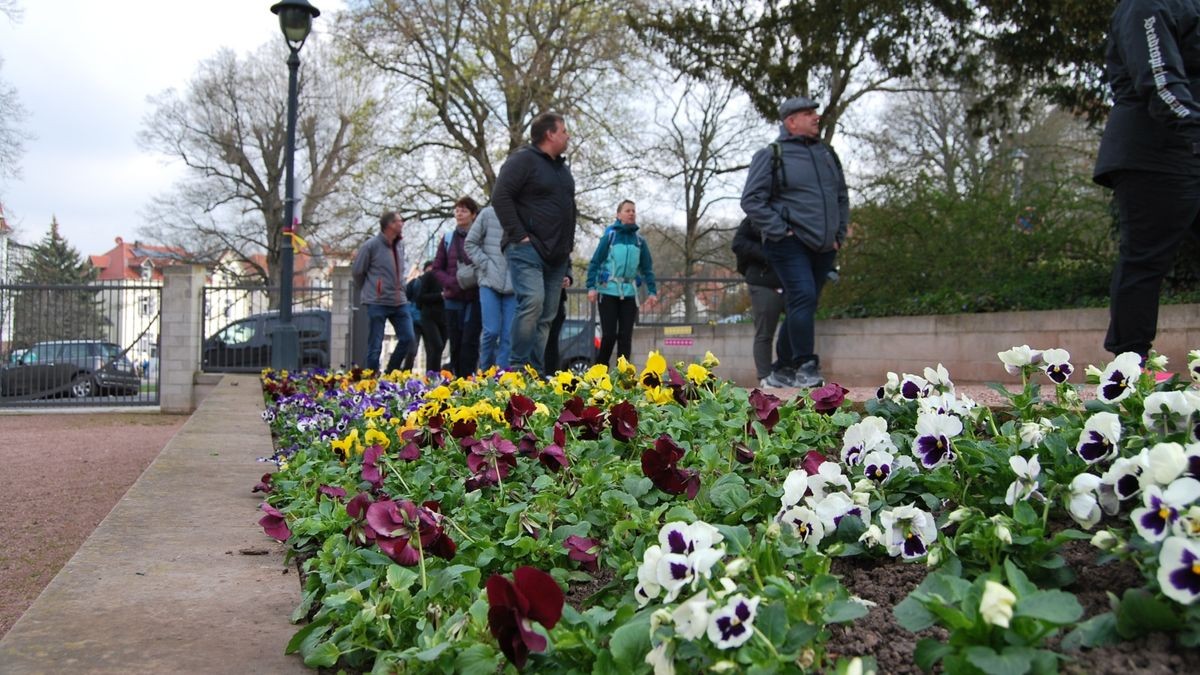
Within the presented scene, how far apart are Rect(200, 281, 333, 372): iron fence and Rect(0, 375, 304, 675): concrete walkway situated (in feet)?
40.2

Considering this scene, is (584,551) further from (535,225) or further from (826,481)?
(535,225)

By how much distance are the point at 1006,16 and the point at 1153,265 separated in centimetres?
867

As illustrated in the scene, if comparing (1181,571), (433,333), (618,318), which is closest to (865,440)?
(1181,571)

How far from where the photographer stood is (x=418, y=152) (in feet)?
103

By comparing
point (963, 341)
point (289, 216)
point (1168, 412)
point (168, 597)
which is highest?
point (289, 216)

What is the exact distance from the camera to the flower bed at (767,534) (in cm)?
140

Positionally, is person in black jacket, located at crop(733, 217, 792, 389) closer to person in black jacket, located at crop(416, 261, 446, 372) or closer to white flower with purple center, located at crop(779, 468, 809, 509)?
person in black jacket, located at crop(416, 261, 446, 372)

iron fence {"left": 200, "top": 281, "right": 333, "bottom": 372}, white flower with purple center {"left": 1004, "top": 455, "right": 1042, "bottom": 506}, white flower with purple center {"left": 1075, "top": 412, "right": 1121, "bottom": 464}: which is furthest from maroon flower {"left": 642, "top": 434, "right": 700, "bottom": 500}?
iron fence {"left": 200, "top": 281, "right": 333, "bottom": 372}

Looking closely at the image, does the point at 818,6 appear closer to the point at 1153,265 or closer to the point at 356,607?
the point at 1153,265

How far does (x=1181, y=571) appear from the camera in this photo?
1.30 m

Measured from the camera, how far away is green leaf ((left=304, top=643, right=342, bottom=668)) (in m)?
1.83

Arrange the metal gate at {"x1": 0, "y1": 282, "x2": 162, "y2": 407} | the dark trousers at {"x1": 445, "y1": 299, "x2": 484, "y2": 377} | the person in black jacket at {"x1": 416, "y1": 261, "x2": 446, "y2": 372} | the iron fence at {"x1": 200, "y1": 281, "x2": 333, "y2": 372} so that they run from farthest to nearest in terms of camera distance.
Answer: the iron fence at {"x1": 200, "y1": 281, "x2": 333, "y2": 372}
the metal gate at {"x1": 0, "y1": 282, "x2": 162, "y2": 407}
the person in black jacket at {"x1": 416, "y1": 261, "x2": 446, "y2": 372}
the dark trousers at {"x1": 445, "y1": 299, "x2": 484, "y2": 377}

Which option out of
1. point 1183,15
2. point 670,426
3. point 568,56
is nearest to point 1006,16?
point 1183,15

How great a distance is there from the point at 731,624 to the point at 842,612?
0.19 metres
